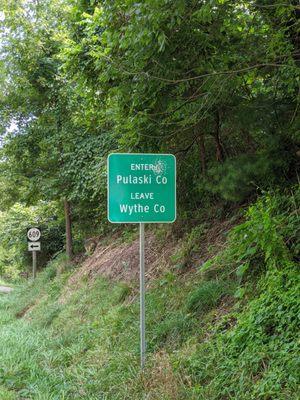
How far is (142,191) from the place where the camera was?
6.14 meters

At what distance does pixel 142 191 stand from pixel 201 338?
195 centimetres

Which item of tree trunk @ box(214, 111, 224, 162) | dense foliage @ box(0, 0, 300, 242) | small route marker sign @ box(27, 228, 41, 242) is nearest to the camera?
dense foliage @ box(0, 0, 300, 242)

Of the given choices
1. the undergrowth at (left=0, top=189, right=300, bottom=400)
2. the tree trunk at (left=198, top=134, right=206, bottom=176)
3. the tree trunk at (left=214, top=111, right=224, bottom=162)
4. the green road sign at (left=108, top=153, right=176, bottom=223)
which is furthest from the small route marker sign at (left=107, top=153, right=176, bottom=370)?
the tree trunk at (left=198, top=134, right=206, bottom=176)

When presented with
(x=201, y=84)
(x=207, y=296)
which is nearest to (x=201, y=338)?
(x=207, y=296)

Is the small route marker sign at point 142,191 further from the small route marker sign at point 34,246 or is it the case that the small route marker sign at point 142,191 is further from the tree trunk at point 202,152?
the small route marker sign at point 34,246

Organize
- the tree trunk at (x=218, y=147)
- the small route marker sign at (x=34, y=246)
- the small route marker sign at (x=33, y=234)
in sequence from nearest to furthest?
the tree trunk at (x=218, y=147), the small route marker sign at (x=34, y=246), the small route marker sign at (x=33, y=234)

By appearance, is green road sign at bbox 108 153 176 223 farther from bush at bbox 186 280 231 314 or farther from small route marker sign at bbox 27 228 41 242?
small route marker sign at bbox 27 228 41 242

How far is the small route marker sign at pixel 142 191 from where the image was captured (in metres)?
6.03

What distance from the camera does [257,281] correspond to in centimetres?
595

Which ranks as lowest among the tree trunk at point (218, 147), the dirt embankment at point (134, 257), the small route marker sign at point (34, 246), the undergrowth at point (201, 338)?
the undergrowth at point (201, 338)

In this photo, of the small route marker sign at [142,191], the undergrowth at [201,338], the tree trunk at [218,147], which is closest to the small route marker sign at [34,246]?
the undergrowth at [201,338]

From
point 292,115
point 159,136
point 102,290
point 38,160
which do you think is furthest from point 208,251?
point 38,160

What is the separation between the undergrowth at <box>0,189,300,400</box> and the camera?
185 inches

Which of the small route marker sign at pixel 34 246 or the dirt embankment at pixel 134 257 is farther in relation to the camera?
the small route marker sign at pixel 34 246
